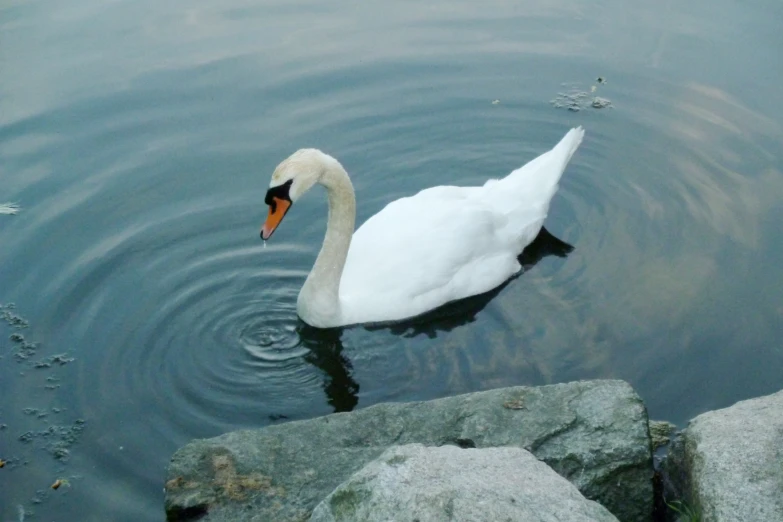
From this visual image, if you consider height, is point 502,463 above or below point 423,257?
above

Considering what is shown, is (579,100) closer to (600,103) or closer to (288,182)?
(600,103)

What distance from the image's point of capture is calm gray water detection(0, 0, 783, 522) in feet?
23.1

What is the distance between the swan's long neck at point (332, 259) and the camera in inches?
301

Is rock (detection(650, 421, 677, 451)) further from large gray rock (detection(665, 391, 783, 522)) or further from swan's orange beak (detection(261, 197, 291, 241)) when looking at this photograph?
swan's orange beak (detection(261, 197, 291, 241))

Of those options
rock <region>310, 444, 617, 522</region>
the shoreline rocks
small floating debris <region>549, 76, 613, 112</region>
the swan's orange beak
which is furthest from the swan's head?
small floating debris <region>549, 76, 613, 112</region>

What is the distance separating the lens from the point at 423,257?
8000 millimetres

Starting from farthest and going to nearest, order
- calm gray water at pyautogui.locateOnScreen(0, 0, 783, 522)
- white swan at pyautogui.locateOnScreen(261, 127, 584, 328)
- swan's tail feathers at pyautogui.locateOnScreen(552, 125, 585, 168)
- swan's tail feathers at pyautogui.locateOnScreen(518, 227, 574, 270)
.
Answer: swan's tail feathers at pyautogui.locateOnScreen(552, 125, 585, 168) < swan's tail feathers at pyautogui.locateOnScreen(518, 227, 574, 270) < white swan at pyautogui.locateOnScreen(261, 127, 584, 328) < calm gray water at pyautogui.locateOnScreen(0, 0, 783, 522)

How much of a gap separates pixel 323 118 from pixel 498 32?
2.79 meters

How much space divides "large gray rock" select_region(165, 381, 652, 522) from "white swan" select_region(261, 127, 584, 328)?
2106mm

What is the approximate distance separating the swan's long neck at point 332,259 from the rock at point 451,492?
137 inches

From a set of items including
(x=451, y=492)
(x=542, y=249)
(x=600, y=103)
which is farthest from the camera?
(x=600, y=103)

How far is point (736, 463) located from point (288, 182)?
12.2 feet

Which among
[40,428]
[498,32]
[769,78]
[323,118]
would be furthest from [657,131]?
[40,428]

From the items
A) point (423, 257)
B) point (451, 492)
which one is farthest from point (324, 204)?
point (451, 492)
